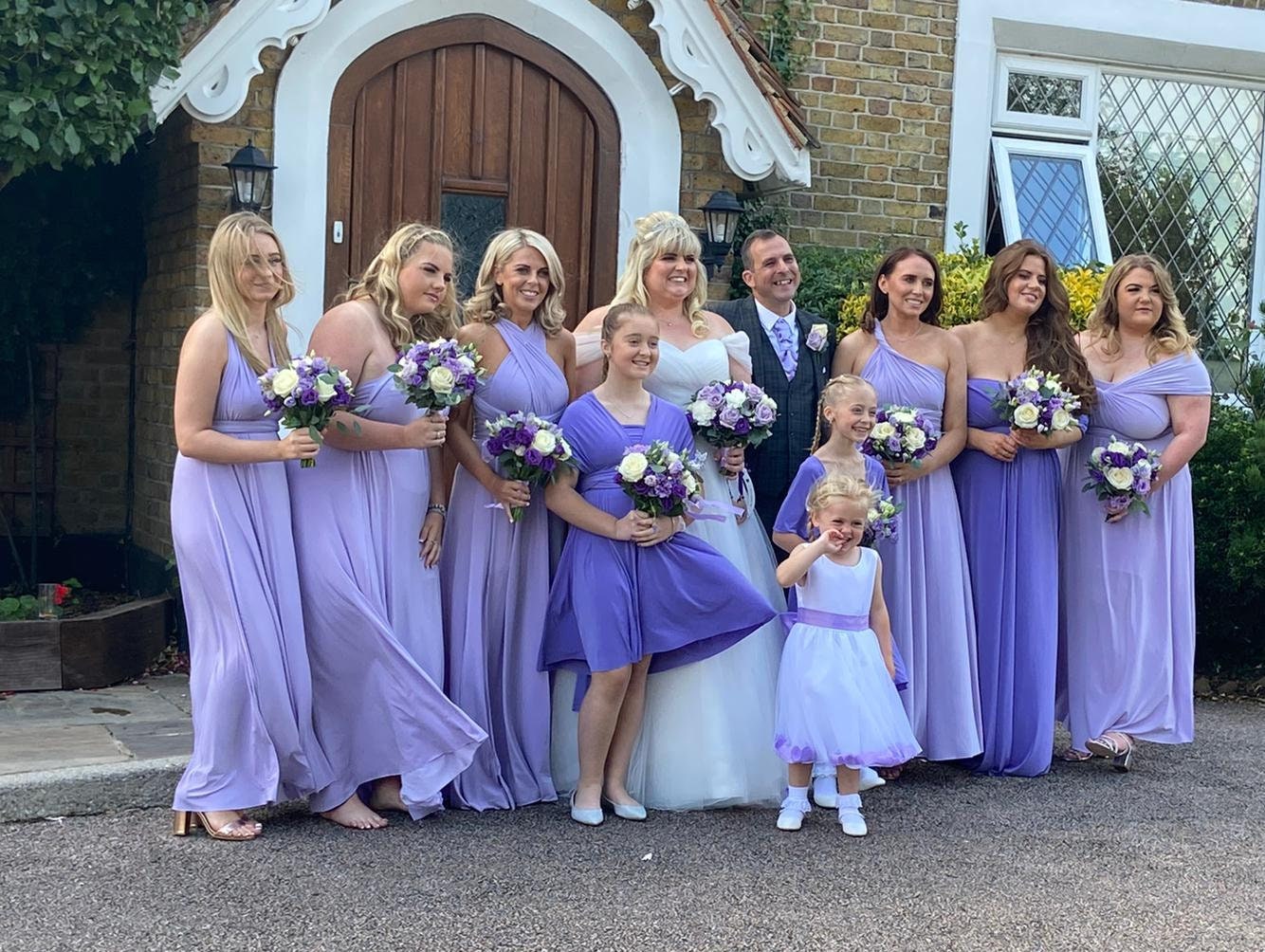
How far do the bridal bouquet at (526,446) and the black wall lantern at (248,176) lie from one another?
2974mm

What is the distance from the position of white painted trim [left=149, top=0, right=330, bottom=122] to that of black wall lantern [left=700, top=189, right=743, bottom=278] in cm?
237

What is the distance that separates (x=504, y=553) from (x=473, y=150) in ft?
11.7

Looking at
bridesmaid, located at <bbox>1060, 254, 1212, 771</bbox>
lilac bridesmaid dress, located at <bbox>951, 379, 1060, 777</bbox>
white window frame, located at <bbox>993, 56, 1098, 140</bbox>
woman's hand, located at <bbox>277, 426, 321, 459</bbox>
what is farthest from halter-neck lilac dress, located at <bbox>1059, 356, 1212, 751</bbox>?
white window frame, located at <bbox>993, 56, 1098, 140</bbox>

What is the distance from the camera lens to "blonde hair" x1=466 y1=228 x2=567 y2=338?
5414mm

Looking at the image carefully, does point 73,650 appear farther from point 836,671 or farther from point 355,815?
point 836,671

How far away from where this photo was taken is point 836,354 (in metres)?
6.30

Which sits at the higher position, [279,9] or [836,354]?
[279,9]

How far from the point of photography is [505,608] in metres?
5.52

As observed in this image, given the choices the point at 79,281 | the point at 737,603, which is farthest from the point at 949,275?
the point at 79,281

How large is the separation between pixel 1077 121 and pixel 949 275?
123 inches

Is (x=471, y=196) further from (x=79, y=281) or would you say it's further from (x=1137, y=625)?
(x=1137, y=625)

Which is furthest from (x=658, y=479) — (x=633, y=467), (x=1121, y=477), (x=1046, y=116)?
(x=1046, y=116)

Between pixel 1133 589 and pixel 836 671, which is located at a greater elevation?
pixel 1133 589

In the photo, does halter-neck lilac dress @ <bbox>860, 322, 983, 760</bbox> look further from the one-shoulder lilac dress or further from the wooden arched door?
the wooden arched door
